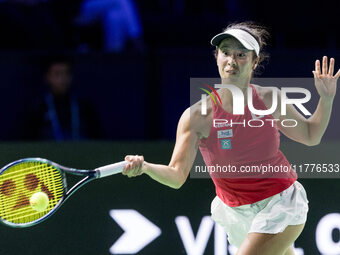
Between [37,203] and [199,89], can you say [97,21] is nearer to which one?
[199,89]

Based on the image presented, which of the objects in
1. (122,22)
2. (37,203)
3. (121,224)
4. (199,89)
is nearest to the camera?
(37,203)

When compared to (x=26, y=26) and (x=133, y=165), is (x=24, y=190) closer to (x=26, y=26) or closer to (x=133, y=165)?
(x=133, y=165)

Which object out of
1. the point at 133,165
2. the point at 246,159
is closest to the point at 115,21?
the point at 246,159

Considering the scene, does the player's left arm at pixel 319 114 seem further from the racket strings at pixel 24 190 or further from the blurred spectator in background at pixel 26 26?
the blurred spectator in background at pixel 26 26

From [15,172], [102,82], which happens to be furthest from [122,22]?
[15,172]

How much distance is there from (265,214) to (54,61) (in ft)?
7.46

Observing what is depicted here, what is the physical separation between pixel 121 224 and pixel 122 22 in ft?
6.68

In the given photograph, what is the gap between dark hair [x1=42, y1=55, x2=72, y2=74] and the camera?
568 centimetres

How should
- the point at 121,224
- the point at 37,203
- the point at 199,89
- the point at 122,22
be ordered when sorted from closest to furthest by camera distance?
1. the point at 37,203
2. the point at 121,224
3. the point at 199,89
4. the point at 122,22

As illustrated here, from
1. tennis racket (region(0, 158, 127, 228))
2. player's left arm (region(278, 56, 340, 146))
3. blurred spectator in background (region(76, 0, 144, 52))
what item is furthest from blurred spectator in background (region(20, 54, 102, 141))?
player's left arm (region(278, 56, 340, 146))

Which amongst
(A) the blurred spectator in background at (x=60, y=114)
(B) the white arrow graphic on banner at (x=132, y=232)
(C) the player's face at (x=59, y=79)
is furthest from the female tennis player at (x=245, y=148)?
(C) the player's face at (x=59, y=79)

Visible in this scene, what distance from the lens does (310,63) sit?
5785 millimetres

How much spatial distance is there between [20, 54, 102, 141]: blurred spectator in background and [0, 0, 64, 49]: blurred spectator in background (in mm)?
766

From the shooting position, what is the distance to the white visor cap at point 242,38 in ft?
13.7
